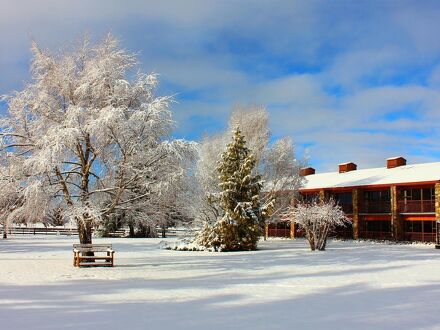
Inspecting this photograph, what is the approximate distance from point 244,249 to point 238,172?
5273 millimetres

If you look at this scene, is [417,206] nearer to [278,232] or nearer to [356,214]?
[356,214]

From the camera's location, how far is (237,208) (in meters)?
31.4

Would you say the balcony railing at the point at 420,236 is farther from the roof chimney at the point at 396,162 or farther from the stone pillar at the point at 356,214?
the roof chimney at the point at 396,162

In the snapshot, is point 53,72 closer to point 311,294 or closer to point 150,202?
point 150,202

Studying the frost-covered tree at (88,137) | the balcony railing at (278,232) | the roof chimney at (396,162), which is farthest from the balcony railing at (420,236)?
the frost-covered tree at (88,137)

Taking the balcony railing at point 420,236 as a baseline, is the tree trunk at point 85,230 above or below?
above

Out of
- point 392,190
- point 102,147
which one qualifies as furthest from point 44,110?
point 392,190

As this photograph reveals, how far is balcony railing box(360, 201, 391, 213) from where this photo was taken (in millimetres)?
42069

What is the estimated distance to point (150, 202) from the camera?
2109 centimetres

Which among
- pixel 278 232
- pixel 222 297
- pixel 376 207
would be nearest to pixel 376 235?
pixel 376 207

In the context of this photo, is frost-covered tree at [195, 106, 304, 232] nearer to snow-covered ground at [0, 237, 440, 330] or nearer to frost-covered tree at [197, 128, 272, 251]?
frost-covered tree at [197, 128, 272, 251]

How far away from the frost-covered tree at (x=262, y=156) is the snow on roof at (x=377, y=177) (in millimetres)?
4661

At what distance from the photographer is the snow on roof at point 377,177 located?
39.6 m

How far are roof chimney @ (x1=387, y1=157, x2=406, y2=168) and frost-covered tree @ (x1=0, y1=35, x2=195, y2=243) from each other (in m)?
32.8
